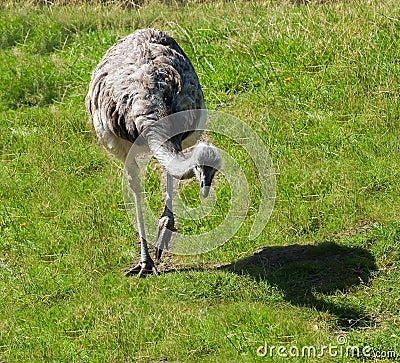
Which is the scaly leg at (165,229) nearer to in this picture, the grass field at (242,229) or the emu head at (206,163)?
the grass field at (242,229)

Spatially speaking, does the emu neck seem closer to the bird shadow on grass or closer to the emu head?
the emu head

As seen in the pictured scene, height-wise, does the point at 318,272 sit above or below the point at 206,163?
below

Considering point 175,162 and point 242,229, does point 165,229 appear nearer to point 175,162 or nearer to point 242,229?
point 242,229

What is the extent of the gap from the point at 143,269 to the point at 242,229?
41.9 inches

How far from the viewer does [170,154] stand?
772 centimetres

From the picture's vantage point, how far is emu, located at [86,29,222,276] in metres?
7.95

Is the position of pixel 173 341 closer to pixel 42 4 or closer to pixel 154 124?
pixel 154 124

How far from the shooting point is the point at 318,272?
797 cm

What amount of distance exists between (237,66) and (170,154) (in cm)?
400

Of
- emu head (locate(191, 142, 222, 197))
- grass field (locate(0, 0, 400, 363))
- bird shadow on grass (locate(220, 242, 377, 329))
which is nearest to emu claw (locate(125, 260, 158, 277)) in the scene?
grass field (locate(0, 0, 400, 363))

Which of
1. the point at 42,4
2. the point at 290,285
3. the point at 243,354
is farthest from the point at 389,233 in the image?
the point at 42,4

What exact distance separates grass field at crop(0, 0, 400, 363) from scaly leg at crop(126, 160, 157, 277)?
0.59 ft

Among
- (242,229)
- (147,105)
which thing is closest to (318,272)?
(242,229)

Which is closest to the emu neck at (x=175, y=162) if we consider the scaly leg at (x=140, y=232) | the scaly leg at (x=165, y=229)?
the scaly leg at (x=140, y=232)
